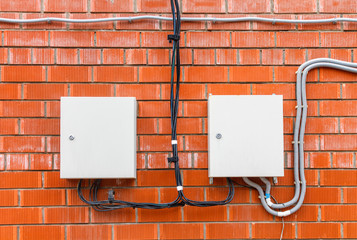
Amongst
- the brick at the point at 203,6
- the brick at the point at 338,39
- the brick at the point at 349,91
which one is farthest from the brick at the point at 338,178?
the brick at the point at 203,6

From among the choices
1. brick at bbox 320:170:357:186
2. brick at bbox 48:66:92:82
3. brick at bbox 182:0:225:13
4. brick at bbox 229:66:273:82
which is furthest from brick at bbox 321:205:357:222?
brick at bbox 48:66:92:82

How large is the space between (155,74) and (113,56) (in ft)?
0.78

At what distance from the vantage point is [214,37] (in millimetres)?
1493

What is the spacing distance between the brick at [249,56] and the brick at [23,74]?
1032mm

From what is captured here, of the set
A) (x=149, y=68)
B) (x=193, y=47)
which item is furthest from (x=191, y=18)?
(x=149, y=68)

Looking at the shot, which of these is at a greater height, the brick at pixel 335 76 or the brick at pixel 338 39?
the brick at pixel 338 39

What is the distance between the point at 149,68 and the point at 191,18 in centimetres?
34

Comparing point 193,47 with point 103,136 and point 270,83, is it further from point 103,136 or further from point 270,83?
point 103,136

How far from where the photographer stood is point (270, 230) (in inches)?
58.0

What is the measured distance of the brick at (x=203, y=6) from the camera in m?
1.49

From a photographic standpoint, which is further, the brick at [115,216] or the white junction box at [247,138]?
the brick at [115,216]

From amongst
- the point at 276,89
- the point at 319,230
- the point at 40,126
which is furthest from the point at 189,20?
the point at 319,230

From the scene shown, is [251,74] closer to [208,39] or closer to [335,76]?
[208,39]

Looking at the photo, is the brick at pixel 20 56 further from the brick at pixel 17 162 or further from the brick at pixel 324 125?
the brick at pixel 324 125
